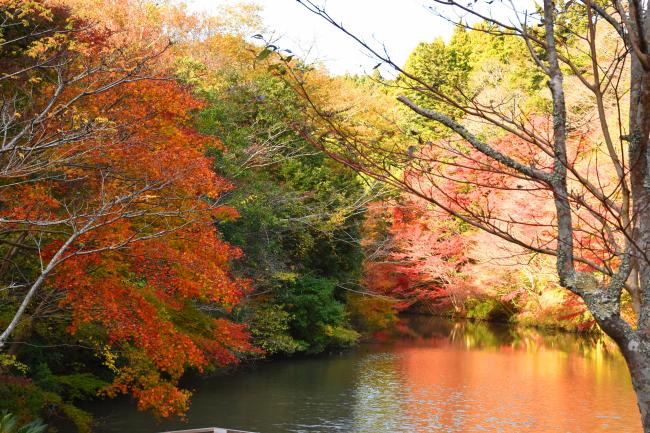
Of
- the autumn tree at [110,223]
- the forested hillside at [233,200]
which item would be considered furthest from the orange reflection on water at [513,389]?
the autumn tree at [110,223]

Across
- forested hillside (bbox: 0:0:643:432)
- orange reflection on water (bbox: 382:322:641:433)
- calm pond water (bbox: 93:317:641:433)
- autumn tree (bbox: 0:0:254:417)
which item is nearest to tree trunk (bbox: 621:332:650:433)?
forested hillside (bbox: 0:0:643:432)

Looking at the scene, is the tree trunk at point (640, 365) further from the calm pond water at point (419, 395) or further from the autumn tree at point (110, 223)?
the calm pond water at point (419, 395)

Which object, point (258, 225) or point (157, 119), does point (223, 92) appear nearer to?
point (258, 225)

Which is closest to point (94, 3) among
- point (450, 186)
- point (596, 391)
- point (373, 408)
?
point (450, 186)

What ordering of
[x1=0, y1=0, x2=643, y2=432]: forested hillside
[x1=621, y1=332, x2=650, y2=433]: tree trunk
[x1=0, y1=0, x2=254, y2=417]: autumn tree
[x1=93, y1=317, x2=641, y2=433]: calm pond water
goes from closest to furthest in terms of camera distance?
[x1=621, y1=332, x2=650, y2=433]: tree trunk, [x1=0, y1=0, x2=643, y2=432]: forested hillside, [x1=0, y1=0, x2=254, y2=417]: autumn tree, [x1=93, y1=317, x2=641, y2=433]: calm pond water

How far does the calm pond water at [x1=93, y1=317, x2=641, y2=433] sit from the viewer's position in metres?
13.8

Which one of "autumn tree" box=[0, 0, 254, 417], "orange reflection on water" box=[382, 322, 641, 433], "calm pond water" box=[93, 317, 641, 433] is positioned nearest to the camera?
"autumn tree" box=[0, 0, 254, 417]

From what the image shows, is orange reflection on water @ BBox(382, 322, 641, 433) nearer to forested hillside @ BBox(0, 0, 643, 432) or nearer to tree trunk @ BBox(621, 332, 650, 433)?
forested hillside @ BBox(0, 0, 643, 432)

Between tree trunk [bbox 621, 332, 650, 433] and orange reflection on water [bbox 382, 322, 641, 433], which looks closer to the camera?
tree trunk [bbox 621, 332, 650, 433]

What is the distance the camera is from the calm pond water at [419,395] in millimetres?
13781

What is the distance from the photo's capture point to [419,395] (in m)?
16.5

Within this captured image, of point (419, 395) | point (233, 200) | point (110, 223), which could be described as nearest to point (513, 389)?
point (419, 395)

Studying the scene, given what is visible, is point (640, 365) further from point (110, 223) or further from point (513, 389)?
point (513, 389)

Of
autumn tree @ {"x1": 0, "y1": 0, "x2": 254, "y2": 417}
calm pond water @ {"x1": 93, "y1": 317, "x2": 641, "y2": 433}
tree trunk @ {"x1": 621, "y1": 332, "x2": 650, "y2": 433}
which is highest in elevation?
autumn tree @ {"x1": 0, "y1": 0, "x2": 254, "y2": 417}
